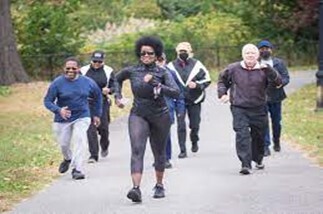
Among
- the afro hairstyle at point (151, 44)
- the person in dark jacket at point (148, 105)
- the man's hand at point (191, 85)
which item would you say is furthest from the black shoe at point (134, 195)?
the man's hand at point (191, 85)

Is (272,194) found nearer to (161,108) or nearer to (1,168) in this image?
(161,108)

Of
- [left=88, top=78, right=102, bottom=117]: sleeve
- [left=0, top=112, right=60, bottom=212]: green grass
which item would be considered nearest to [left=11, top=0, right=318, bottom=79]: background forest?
[left=0, top=112, right=60, bottom=212]: green grass

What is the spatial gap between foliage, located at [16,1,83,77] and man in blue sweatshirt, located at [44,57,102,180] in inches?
1034

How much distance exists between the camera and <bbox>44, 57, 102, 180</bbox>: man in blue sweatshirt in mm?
13484

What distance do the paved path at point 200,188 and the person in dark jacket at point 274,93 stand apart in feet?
1.15

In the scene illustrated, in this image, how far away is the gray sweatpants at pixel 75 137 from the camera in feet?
44.2

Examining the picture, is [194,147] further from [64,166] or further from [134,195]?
[134,195]

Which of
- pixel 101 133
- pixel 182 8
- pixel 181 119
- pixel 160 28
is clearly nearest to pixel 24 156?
pixel 101 133

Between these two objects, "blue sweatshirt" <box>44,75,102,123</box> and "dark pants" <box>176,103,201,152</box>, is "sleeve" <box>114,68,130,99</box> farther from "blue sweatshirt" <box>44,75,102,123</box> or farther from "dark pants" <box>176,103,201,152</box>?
"dark pants" <box>176,103,201,152</box>

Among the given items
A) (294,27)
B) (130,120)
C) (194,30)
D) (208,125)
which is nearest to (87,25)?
(194,30)

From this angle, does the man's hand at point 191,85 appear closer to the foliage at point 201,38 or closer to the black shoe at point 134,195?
the black shoe at point 134,195

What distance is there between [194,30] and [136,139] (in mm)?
37235

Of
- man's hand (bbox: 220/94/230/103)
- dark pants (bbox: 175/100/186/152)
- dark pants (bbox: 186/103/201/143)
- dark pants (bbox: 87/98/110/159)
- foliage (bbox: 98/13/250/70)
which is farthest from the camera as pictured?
foliage (bbox: 98/13/250/70)

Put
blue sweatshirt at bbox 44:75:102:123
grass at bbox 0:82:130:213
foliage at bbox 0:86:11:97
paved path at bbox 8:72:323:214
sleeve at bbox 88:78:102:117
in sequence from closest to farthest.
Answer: paved path at bbox 8:72:323:214 < grass at bbox 0:82:130:213 < blue sweatshirt at bbox 44:75:102:123 < sleeve at bbox 88:78:102:117 < foliage at bbox 0:86:11:97
